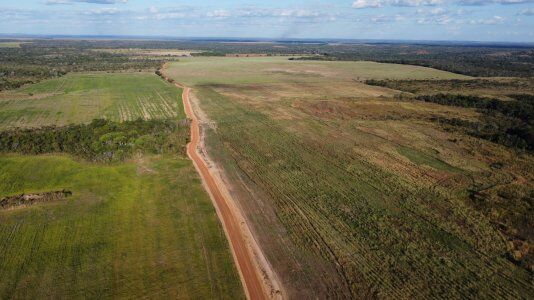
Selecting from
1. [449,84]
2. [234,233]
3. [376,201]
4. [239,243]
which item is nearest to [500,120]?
[376,201]

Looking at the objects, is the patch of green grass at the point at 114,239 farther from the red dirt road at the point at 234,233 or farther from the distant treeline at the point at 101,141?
the distant treeline at the point at 101,141

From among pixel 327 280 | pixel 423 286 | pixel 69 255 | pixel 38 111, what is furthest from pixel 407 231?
pixel 38 111

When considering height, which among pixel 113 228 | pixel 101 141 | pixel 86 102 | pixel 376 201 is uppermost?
pixel 86 102

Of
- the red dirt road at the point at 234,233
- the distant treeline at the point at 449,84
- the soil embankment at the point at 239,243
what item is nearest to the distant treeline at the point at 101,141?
the red dirt road at the point at 234,233

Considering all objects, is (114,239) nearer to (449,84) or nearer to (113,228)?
(113,228)

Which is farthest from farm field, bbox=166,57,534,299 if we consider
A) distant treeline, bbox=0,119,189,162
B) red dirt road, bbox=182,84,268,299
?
distant treeline, bbox=0,119,189,162

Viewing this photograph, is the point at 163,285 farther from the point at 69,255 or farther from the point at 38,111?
the point at 38,111
